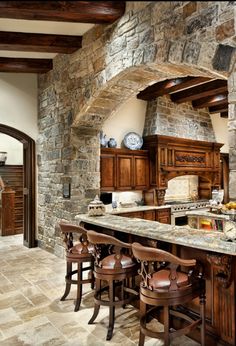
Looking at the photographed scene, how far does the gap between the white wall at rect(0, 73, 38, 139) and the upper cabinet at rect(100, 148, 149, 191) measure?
5.75 feet

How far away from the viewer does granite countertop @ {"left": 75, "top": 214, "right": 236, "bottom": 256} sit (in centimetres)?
223

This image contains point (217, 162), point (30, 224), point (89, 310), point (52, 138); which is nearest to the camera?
point (89, 310)

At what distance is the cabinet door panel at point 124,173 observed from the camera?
623 cm

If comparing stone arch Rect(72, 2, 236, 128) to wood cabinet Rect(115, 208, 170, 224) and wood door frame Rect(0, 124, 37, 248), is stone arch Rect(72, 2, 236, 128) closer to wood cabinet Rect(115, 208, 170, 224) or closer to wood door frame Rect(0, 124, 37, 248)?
wood door frame Rect(0, 124, 37, 248)

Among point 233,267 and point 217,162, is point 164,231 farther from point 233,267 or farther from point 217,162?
point 217,162

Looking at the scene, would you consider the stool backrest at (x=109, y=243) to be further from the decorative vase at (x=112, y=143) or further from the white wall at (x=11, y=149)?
the white wall at (x=11, y=149)

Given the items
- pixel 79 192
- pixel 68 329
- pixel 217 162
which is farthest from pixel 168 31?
pixel 217 162

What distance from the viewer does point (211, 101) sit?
7191mm

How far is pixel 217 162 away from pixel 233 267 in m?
6.05

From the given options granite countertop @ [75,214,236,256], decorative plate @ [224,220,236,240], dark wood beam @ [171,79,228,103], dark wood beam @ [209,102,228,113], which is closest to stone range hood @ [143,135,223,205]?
dark wood beam @ [209,102,228,113]

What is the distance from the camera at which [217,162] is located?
800 centimetres

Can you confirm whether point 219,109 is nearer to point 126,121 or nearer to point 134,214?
point 126,121

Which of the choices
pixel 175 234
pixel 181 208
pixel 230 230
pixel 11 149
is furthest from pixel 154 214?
pixel 11 149

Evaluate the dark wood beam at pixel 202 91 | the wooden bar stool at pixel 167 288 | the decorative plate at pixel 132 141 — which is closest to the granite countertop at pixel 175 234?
the wooden bar stool at pixel 167 288
